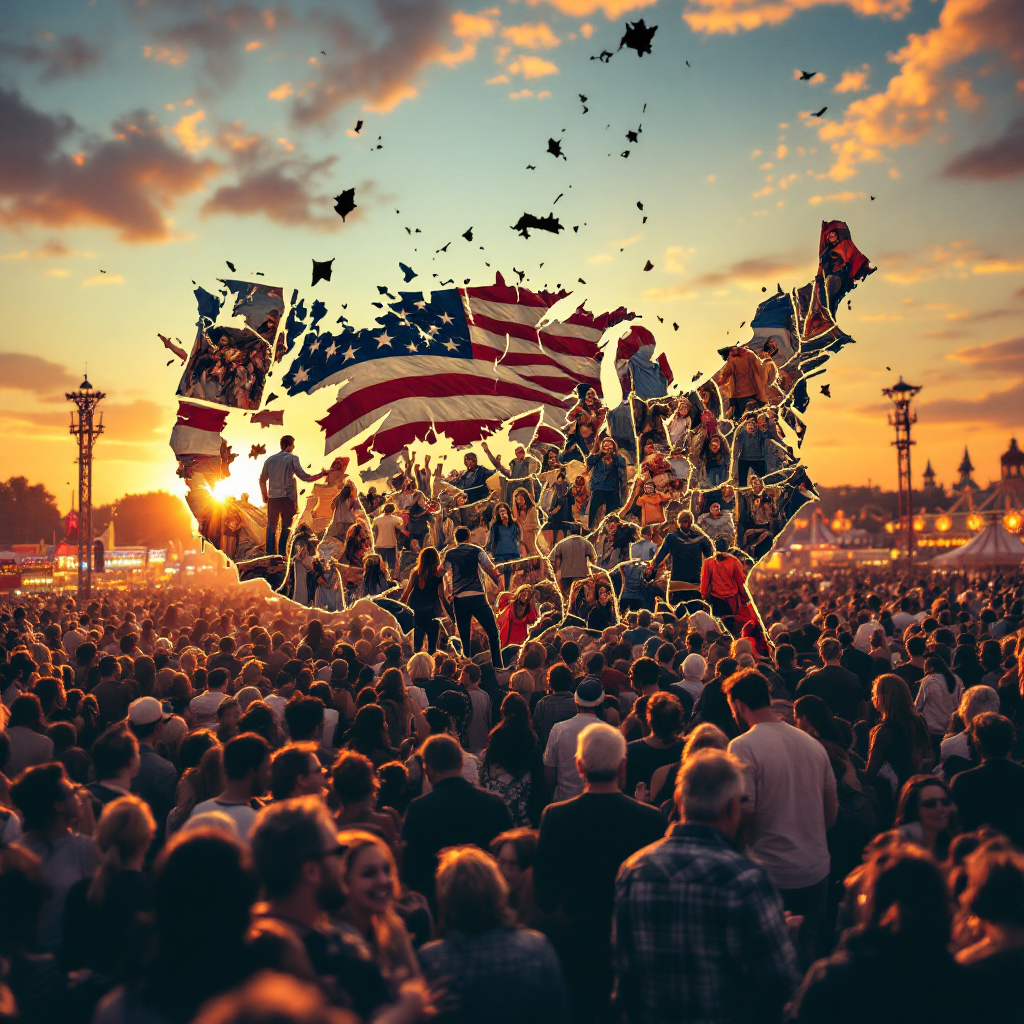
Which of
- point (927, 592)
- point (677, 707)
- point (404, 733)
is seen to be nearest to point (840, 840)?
point (677, 707)

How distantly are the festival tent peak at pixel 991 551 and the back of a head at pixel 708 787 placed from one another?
46.7m

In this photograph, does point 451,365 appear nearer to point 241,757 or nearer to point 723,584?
point 723,584

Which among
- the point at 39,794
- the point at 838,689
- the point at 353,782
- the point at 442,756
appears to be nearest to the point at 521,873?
the point at 442,756

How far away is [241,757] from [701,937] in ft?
8.43

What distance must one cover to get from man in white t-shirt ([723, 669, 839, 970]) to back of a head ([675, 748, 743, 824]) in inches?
51.3

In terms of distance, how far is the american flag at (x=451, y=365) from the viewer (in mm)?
16938

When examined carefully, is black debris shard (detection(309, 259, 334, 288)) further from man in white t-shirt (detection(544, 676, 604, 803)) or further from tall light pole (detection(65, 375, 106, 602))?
tall light pole (detection(65, 375, 106, 602))

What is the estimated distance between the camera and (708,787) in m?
3.68

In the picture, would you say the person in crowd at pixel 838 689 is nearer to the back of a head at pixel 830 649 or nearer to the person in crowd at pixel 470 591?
the back of a head at pixel 830 649

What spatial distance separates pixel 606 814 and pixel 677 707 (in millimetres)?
1732

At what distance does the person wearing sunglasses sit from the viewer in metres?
4.91

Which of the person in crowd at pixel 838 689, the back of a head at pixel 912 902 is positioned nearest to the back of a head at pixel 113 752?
the back of a head at pixel 912 902

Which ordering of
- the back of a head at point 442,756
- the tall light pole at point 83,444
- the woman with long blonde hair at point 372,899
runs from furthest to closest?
the tall light pole at point 83,444 < the back of a head at point 442,756 < the woman with long blonde hair at point 372,899

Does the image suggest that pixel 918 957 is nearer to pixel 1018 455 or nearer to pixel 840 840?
pixel 840 840
